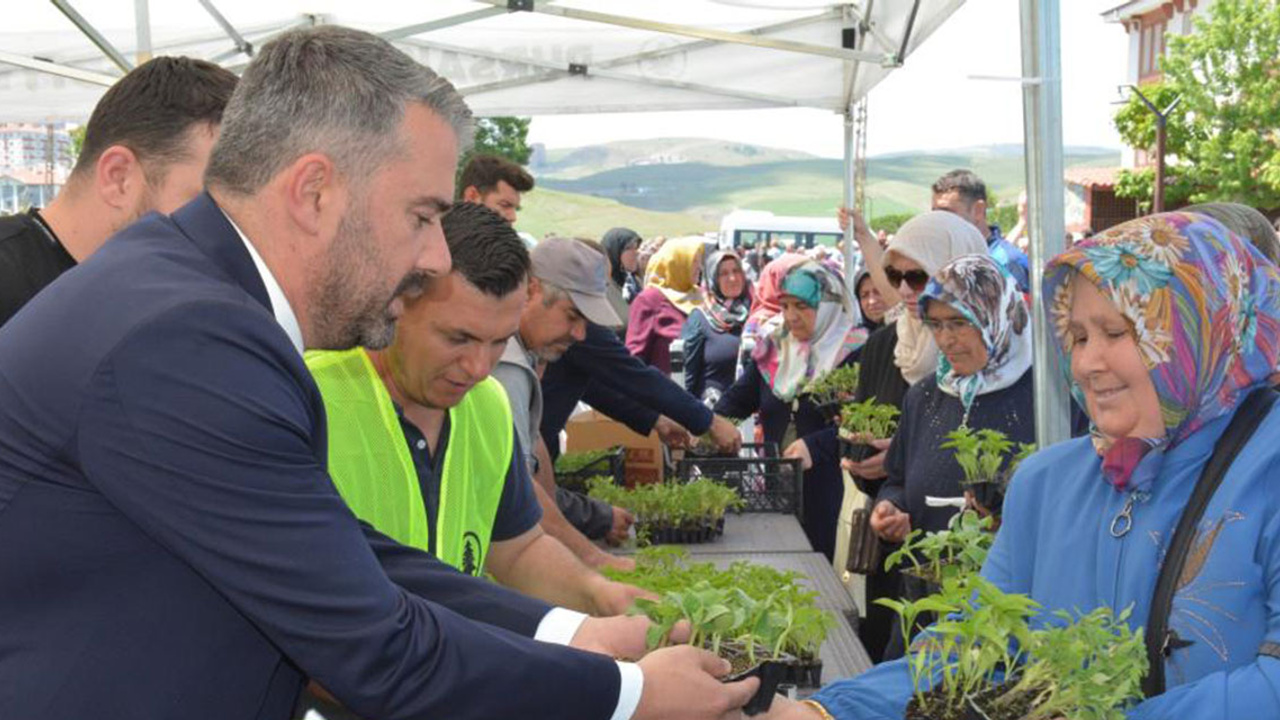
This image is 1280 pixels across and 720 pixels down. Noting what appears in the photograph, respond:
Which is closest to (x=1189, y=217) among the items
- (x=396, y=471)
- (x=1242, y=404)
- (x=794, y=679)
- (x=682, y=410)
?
(x=1242, y=404)

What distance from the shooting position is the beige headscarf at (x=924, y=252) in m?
4.79

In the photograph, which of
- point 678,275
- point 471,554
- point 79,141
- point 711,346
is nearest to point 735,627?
point 471,554

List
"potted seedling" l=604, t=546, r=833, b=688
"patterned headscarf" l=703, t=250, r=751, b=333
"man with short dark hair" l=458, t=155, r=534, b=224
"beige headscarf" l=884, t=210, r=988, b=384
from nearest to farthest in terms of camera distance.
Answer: "potted seedling" l=604, t=546, r=833, b=688 → "beige headscarf" l=884, t=210, r=988, b=384 → "man with short dark hair" l=458, t=155, r=534, b=224 → "patterned headscarf" l=703, t=250, r=751, b=333

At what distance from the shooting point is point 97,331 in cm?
138

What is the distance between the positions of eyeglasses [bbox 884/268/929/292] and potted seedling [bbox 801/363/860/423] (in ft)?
2.76

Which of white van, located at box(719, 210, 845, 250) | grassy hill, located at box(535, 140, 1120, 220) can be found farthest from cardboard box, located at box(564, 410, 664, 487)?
grassy hill, located at box(535, 140, 1120, 220)

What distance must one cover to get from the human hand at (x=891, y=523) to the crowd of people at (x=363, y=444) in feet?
1.94

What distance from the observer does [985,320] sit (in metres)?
3.96

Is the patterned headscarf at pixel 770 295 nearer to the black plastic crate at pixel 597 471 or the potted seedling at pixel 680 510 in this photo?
the black plastic crate at pixel 597 471

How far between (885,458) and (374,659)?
289cm

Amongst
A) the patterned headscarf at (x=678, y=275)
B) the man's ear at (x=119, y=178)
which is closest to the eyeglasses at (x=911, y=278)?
the man's ear at (x=119, y=178)

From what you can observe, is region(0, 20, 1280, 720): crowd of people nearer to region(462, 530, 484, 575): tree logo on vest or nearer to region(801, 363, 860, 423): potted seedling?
region(462, 530, 484, 575): tree logo on vest

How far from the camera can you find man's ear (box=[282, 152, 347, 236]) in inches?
62.2

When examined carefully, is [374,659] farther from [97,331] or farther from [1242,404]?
[1242,404]
